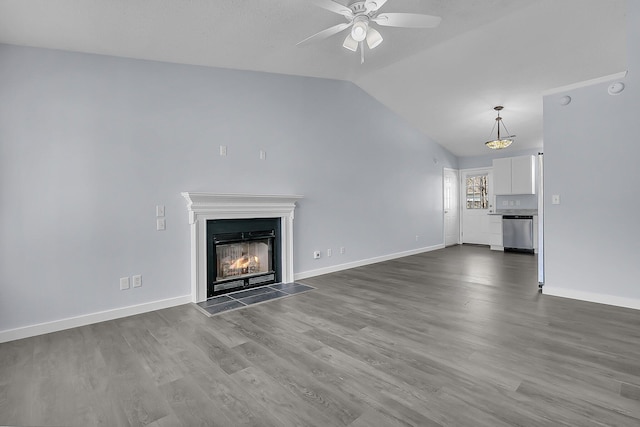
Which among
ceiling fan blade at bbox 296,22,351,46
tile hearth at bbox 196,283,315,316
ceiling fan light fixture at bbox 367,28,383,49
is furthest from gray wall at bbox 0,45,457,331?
ceiling fan light fixture at bbox 367,28,383,49

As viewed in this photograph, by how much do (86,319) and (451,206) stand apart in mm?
8312

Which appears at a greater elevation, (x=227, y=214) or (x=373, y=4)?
(x=373, y=4)

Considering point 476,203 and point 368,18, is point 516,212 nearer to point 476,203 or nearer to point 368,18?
point 476,203

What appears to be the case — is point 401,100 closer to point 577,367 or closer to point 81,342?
point 577,367

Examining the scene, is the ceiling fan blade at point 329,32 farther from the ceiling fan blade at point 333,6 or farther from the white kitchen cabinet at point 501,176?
the white kitchen cabinet at point 501,176

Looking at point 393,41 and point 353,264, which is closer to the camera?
point 393,41

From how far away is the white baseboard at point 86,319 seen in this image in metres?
2.90

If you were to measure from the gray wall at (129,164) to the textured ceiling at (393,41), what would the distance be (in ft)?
0.94

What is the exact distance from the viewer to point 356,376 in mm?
2186

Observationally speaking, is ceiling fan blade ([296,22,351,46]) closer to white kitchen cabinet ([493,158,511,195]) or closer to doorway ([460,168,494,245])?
white kitchen cabinet ([493,158,511,195])

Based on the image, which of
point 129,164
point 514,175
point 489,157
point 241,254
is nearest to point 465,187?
point 489,157

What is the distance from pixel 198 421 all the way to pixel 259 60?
3.91m

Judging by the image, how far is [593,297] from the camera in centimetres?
373

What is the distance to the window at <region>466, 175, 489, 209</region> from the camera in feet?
28.9
